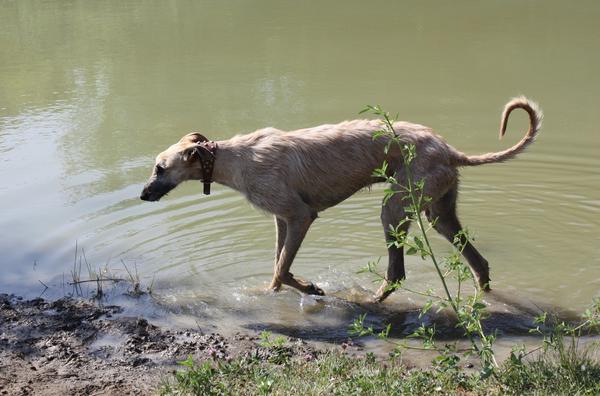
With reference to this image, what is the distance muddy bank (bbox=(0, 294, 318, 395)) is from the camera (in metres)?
5.74

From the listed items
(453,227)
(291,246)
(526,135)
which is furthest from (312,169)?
(526,135)

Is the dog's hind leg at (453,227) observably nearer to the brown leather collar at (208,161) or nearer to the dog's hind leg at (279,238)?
the dog's hind leg at (279,238)

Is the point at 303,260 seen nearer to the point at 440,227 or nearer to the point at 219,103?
the point at 440,227

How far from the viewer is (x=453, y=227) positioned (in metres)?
7.49

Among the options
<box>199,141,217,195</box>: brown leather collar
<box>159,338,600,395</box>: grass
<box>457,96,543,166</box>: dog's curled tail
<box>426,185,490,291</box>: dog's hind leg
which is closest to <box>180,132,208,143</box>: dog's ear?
<box>199,141,217,195</box>: brown leather collar

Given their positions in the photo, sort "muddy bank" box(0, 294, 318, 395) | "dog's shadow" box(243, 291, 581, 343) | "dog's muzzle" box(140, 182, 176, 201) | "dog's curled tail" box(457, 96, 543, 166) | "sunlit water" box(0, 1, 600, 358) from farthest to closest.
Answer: "sunlit water" box(0, 1, 600, 358), "dog's muzzle" box(140, 182, 176, 201), "dog's curled tail" box(457, 96, 543, 166), "dog's shadow" box(243, 291, 581, 343), "muddy bank" box(0, 294, 318, 395)

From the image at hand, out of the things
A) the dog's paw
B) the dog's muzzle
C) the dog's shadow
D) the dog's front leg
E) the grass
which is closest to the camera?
the grass

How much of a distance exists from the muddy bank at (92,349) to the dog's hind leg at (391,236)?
4.10ft

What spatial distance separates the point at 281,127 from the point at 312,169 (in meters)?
5.46

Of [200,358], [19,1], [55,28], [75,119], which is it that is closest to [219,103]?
[75,119]

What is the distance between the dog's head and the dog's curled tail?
2.23 meters

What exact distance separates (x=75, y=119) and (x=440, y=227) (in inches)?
327

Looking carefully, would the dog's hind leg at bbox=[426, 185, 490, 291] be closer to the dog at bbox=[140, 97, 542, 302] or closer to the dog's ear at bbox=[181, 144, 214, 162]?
the dog at bbox=[140, 97, 542, 302]

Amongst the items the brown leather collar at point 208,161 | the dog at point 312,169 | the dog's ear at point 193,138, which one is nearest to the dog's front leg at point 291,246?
the dog at point 312,169
